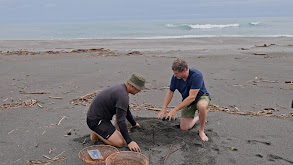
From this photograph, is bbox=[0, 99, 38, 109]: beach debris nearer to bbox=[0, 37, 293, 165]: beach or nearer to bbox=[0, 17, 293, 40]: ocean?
bbox=[0, 37, 293, 165]: beach

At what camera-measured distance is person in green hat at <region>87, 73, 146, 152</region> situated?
12.8 feet

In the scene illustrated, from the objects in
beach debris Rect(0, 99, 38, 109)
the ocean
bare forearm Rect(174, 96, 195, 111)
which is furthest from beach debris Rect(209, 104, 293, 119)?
the ocean

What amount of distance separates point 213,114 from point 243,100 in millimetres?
1256

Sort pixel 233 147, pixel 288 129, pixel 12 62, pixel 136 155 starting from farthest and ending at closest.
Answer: pixel 12 62 < pixel 288 129 < pixel 233 147 < pixel 136 155

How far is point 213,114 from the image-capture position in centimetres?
572

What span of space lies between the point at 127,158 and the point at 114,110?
71 cm

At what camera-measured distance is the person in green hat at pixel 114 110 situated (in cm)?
390

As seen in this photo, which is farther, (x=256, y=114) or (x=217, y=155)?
(x=256, y=114)

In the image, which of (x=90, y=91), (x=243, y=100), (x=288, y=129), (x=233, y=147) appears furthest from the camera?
Answer: (x=90, y=91)

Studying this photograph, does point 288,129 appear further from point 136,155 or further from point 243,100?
point 136,155

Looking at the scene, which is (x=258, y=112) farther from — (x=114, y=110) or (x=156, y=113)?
(x=114, y=110)

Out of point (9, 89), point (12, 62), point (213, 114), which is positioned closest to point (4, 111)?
point (9, 89)

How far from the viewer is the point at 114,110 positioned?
13.6 ft

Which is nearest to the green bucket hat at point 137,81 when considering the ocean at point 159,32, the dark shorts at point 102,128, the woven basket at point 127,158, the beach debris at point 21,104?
the dark shorts at point 102,128
